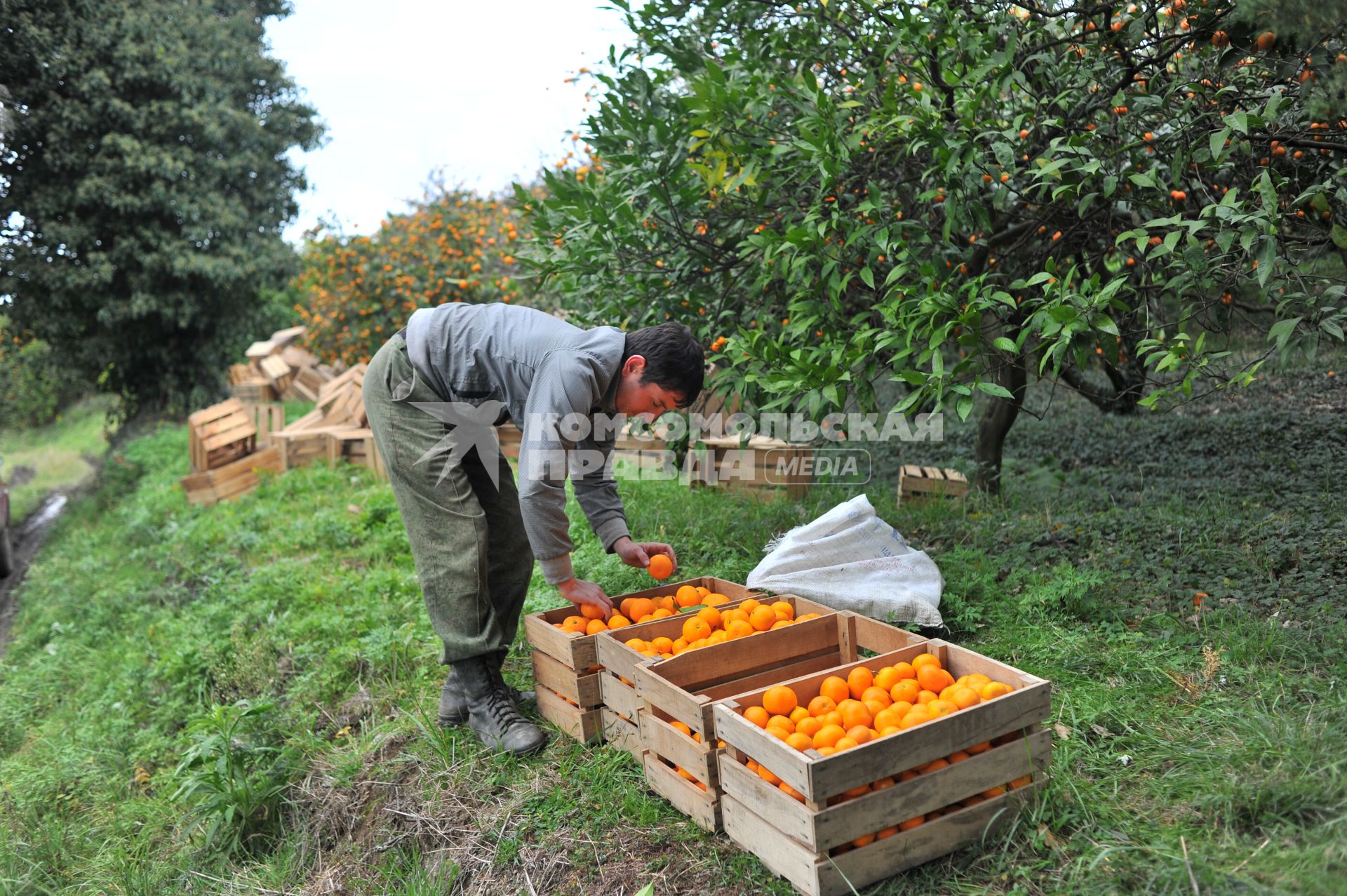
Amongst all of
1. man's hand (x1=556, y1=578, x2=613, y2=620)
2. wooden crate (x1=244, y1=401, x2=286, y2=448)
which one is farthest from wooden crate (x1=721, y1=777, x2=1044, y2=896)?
wooden crate (x1=244, y1=401, x2=286, y2=448)

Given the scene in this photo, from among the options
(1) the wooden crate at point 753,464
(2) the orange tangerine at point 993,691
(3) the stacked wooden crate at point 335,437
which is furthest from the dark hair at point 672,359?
(3) the stacked wooden crate at point 335,437

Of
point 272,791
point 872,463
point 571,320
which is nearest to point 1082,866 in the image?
point 272,791

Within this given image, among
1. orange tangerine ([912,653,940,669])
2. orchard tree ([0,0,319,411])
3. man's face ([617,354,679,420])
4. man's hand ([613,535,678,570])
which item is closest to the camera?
orange tangerine ([912,653,940,669])

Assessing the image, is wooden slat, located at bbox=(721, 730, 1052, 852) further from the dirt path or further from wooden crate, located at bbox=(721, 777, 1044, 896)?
the dirt path

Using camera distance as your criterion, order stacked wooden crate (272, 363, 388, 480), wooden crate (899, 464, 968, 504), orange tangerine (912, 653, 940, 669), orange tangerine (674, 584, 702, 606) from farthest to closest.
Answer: stacked wooden crate (272, 363, 388, 480), wooden crate (899, 464, 968, 504), orange tangerine (674, 584, 702, 606), orange tangerine (912, 653, 940, 669)

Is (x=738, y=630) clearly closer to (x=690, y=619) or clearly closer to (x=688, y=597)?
(x=690, y=619)

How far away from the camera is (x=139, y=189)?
12898 mm

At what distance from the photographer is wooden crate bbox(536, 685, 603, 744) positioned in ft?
11.1

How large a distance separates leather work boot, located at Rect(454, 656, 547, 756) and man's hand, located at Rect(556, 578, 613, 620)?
511 mm

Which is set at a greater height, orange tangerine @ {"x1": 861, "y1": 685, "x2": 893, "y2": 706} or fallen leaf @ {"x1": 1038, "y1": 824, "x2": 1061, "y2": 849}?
orange tangerine @ {"x1": 861, "y1": 685, "x2": 893, "y2": 706}

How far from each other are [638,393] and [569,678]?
1117 mm

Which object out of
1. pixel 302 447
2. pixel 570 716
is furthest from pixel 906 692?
pixel 302 447

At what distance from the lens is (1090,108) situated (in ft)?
12.3

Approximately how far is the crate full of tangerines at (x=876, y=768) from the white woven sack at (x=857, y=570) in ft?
3.68
